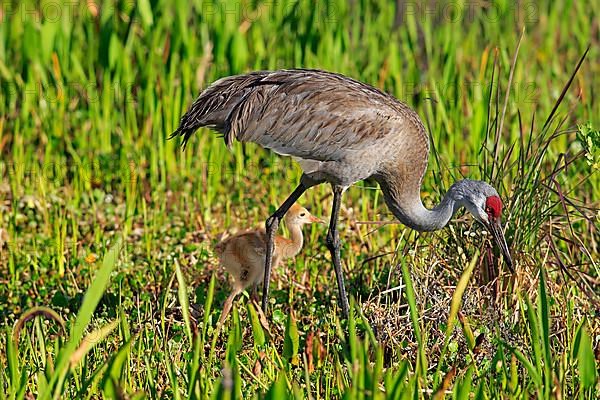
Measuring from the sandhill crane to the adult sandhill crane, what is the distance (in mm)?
90

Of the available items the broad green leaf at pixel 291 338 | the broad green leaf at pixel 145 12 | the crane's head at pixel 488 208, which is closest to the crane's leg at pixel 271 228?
the crane's head at pixel 488 208

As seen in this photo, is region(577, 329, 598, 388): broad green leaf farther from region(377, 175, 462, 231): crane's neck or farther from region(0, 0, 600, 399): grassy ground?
region(377, 175, 462, 231): crane's neck

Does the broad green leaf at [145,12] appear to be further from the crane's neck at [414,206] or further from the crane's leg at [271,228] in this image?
the crane's neck at [414,206]

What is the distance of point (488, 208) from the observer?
432cm

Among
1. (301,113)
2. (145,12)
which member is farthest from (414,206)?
(145,12)

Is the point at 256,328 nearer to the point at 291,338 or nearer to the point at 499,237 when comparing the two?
the point at 291,338

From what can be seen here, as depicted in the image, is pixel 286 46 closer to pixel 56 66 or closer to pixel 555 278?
pixel 56 66

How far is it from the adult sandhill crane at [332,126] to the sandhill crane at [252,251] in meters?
0.09

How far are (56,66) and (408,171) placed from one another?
2.82 m

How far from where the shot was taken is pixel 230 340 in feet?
11.5

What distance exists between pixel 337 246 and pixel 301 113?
0.67m

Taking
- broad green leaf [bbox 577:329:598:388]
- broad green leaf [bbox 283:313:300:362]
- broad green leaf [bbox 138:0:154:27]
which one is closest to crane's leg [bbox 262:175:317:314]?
broad green leaf [bbox 283:313:300:362]

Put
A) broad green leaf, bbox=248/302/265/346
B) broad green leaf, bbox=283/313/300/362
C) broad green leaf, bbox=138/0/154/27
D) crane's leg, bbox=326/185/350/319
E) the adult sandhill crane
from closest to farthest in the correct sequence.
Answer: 1. broad green leaf, bbox=283/313/300/362
2. broad green leaf, bbox=248/302/265/346
3. the adult sandhill crane
4. crane's leg, bbox=326/185/350/319
5. broad green leaf, bbox=138/0/154/27

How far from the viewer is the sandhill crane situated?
4.74 m
